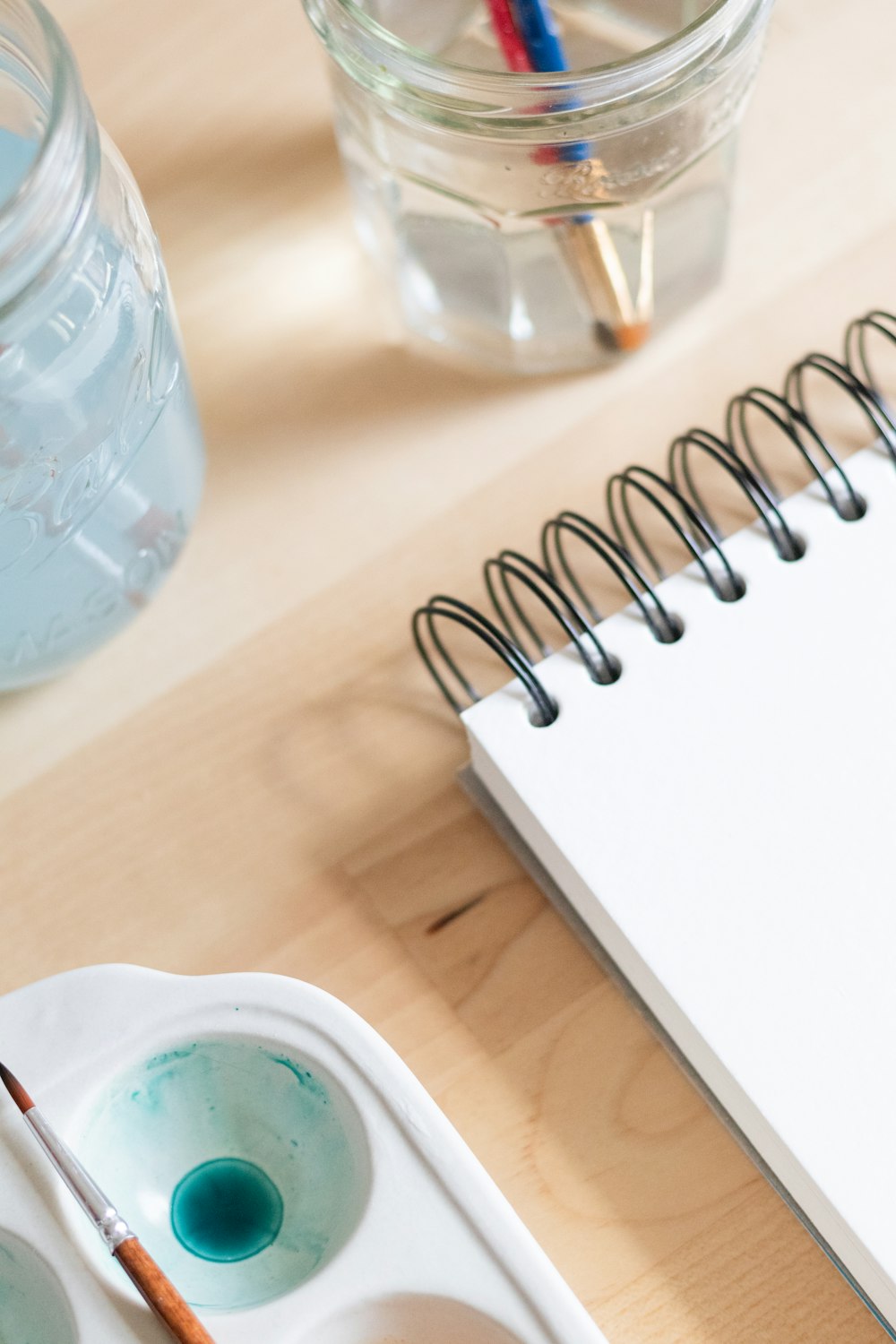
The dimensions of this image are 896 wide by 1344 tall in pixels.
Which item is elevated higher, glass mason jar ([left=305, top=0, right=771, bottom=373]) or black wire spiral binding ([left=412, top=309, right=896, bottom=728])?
glass mason jar ([left=305, top=0, right=771, bottom=373])

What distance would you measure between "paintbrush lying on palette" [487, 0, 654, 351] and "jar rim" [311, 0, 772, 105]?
0.5 inches

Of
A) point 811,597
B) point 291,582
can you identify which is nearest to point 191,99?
point 291,582

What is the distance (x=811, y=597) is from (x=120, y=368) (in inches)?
9.4

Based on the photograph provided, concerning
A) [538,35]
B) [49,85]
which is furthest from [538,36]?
[49,85]

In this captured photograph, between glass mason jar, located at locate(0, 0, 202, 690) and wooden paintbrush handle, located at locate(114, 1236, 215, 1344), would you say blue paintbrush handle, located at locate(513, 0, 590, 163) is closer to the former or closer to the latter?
glass mason jar, located at locate(0, 0, 202, 690)

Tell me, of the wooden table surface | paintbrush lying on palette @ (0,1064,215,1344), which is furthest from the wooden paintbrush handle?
the wooden table surface

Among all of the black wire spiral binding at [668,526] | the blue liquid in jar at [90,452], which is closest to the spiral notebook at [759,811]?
the black wire spiral binding at [668,526]

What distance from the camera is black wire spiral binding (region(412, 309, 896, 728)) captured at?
44 cm

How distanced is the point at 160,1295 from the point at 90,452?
9.6 inches

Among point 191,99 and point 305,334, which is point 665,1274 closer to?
point 305,334

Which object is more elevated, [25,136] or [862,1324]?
[25,136]

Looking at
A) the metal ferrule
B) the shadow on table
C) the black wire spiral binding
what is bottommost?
the shadow on table

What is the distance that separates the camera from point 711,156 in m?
0.48

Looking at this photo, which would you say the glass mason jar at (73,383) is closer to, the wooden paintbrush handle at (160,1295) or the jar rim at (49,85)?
the jar rim at (49,85)
